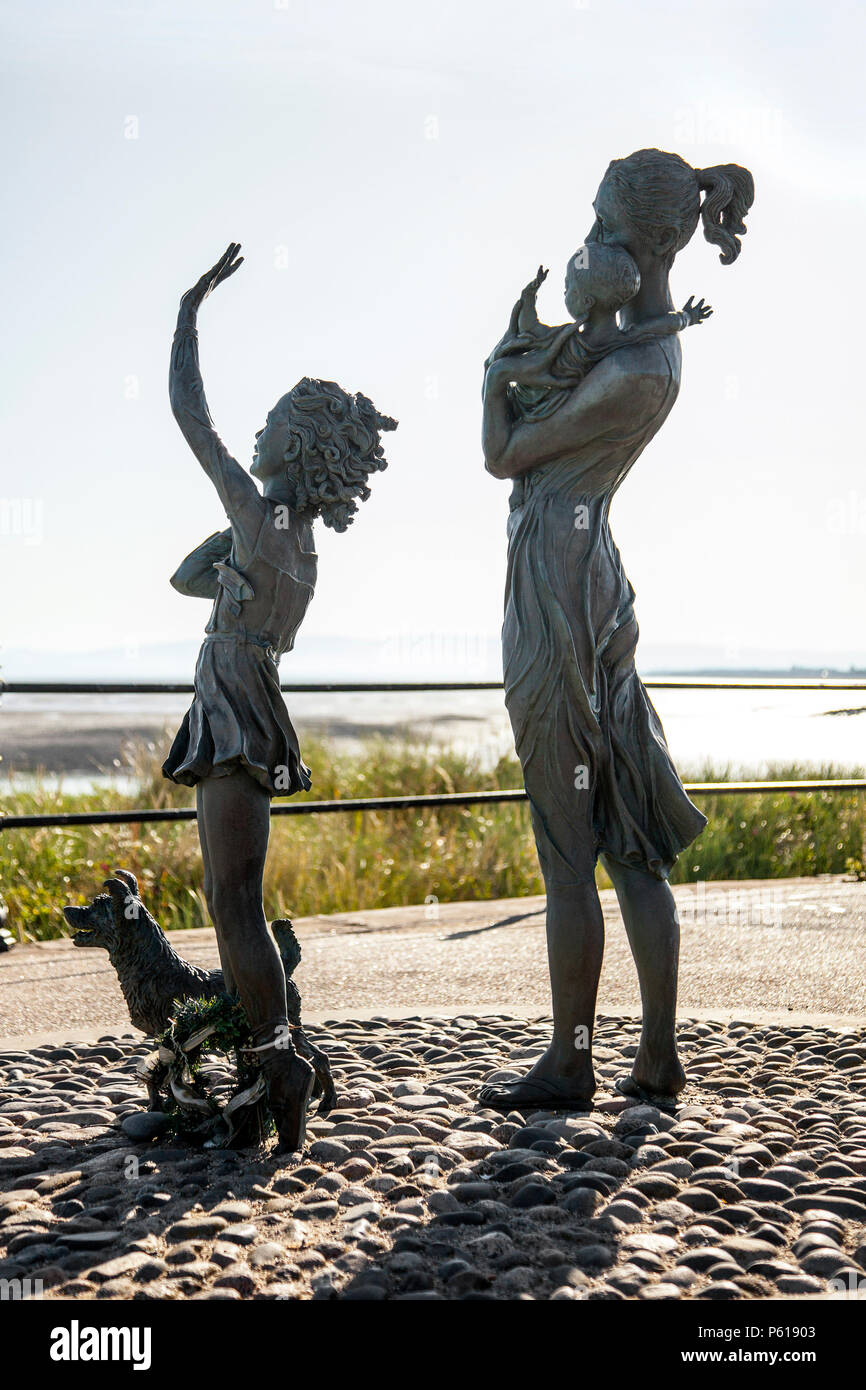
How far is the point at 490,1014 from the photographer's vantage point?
4684mm

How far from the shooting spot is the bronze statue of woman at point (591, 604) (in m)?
3.49

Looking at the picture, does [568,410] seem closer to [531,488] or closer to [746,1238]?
[531,488]

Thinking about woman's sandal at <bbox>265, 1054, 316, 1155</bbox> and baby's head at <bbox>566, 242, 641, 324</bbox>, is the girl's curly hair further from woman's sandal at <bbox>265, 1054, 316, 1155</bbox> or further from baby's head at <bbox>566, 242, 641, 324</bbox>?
woman's sandal at <bbox>265, 1054, 316, 1155</bbox>

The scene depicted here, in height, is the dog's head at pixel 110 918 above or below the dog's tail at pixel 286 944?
above

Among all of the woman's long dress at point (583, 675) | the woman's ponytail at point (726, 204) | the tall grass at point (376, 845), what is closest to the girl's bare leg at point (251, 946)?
the woman's long dress at point (583, 675)

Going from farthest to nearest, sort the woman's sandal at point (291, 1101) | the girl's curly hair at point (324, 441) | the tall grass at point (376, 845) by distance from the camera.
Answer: the tall grass at point (376, 845) < the girl's curly hair at point (324, 441) < the woman's sandal at point (291, 1101)

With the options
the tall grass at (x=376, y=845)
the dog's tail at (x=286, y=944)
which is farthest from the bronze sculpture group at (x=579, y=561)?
the tall grass at (x=376, y=845)

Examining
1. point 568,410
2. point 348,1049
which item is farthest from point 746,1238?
point 568,410

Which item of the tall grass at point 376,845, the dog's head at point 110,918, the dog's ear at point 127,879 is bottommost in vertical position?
the tall grass at point 376,845

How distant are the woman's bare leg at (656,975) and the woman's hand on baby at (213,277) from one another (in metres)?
1.87

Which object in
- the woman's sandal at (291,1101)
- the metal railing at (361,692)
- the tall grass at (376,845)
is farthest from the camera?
the tall grass at (376,845)

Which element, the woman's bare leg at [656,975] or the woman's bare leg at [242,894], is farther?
the woman's bare leg at [656,975]

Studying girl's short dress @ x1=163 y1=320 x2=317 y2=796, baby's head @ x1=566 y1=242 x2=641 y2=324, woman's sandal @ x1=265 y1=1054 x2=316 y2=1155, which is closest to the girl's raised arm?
girl's short dress @ x1=163 y1=320 x2=317 y2=796

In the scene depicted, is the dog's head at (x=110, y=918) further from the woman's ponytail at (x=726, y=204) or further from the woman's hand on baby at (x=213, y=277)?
the woman's ponytail at (x=726, y=204)
